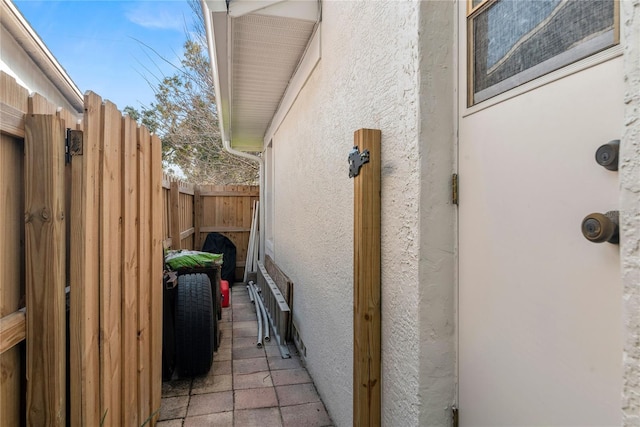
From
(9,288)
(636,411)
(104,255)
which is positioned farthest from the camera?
(104,255)

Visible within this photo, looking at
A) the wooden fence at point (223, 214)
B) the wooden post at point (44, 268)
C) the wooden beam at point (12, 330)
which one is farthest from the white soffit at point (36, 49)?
the wooden beam at point (12, 330)

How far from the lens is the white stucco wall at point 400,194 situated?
127 cm

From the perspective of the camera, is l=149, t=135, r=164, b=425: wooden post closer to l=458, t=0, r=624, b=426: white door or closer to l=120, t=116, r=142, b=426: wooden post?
l=120, t=116, r=142, b=426: wooden post

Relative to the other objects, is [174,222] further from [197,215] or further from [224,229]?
A: [224,229]

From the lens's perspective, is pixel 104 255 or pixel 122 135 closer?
pixel 104 255

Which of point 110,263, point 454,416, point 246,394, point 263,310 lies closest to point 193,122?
point 263,310

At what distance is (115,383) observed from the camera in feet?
5.89

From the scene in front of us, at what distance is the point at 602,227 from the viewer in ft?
2.41

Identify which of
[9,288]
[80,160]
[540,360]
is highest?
[80,160]

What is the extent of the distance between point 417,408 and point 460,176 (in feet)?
2.92

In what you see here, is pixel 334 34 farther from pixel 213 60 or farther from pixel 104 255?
pixel 104 255

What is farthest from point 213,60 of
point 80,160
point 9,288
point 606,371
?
point 606,371

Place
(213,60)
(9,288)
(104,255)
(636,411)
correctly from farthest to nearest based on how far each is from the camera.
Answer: (213,60) < (104,255) < (9,288) < (636,411)

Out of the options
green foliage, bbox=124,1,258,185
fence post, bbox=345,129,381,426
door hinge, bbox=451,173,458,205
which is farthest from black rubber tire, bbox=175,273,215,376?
green foliage, bbox=124,1,258,185
